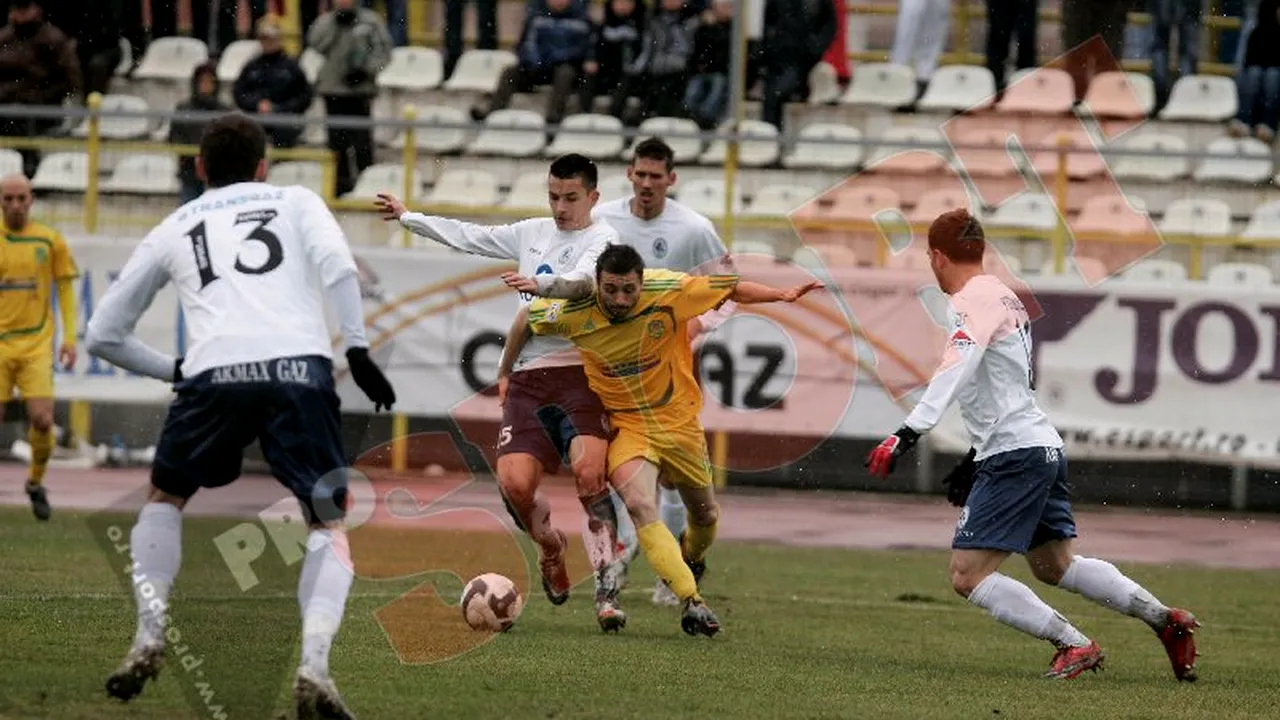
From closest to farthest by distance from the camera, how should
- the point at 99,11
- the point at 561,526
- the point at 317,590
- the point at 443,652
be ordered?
the point at 317,590 < the point at 443,652 < the point at 561,526 < the point at 99,11

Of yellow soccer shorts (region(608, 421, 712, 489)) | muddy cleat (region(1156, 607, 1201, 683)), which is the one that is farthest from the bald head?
muddy cleat (region(1156, 607, 1201, 683))

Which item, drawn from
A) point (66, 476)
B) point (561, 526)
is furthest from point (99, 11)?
point (561, 526)

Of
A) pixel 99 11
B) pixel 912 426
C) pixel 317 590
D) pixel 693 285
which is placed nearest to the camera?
pixel 317 590

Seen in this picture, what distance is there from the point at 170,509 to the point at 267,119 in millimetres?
12816

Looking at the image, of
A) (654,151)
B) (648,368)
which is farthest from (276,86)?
(648,368)

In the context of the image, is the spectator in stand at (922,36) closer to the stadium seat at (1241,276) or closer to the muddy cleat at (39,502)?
the stadium seat at (1241,276)

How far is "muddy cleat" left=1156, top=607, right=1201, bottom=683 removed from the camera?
9562 mm

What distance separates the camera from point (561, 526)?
16719mm

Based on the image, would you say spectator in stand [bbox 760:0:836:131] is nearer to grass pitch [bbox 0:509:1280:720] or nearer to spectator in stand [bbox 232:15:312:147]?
spectator in stand [bbox 232:15:312:147]

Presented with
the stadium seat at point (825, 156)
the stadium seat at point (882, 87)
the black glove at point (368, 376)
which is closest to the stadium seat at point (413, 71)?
the stadium seat at point (882, 87)

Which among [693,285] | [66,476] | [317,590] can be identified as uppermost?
[693,285]

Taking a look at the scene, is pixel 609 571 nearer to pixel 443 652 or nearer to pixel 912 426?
pixel 443 652

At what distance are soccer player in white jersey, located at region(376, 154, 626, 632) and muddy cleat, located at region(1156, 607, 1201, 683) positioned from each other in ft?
8.48

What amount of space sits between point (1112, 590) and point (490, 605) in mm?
2783
